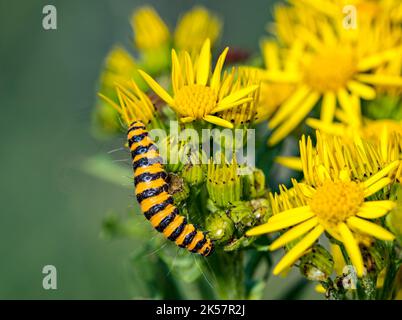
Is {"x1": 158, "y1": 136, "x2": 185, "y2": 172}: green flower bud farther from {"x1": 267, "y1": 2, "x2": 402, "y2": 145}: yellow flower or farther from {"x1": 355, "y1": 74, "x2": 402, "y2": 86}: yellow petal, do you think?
{"x1": 355, "y1": 74, "x2": 402, "y2": 86}: yellow petal

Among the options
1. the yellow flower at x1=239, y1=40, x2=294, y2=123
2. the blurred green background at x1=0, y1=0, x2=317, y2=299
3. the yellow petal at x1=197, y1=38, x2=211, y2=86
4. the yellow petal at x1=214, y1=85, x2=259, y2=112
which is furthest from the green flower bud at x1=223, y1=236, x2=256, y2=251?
the blurred green background at x1=0, y1=0, x2=317, y2=299

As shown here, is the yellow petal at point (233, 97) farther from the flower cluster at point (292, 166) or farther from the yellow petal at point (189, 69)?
the yellow petal at point (189, 69)

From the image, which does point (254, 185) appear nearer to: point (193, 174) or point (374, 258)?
point (193, 174)

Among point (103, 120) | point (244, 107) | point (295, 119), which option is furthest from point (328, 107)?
point (103, 120)

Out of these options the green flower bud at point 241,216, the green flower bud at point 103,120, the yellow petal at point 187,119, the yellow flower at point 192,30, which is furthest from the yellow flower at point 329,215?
the yellow flower at point 192,30
